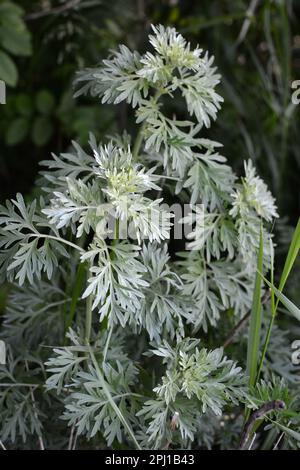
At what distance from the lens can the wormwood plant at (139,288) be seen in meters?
0.83

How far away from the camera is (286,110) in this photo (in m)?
1.55

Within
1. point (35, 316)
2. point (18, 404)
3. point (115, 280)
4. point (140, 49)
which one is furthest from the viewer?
point (140, 49)

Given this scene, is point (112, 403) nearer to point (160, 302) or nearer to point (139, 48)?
point (160, 302)

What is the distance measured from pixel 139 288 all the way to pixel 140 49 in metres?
1.00

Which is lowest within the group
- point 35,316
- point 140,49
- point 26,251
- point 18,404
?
point 18,404

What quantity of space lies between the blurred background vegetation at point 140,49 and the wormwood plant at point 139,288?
0.60 m

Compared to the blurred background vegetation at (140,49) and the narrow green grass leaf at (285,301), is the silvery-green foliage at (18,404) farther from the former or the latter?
the blurred background vegetation at (140,49)

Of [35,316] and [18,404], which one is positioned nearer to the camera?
[18,404]

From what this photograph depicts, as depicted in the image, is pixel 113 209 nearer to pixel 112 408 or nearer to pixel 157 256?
pixel 157 256

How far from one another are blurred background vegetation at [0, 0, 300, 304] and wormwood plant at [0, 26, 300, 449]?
1.98 feet

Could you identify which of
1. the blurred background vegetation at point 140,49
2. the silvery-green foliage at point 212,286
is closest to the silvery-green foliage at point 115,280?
the silvery-green foliage at point 212,286

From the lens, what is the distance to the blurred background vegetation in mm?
1590

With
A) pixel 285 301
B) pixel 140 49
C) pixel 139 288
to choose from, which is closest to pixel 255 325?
pixel 285 301

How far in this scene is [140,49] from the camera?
1706 millimetres
